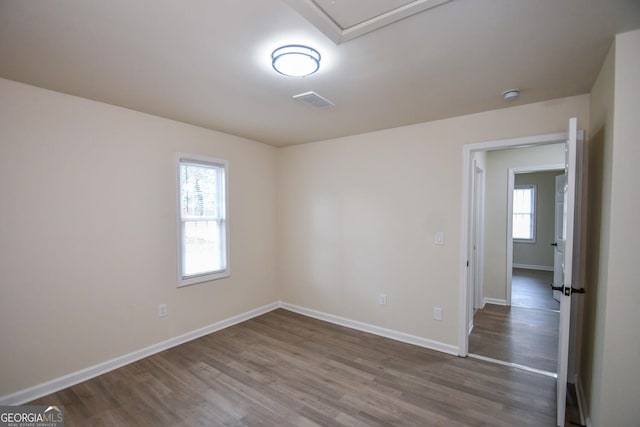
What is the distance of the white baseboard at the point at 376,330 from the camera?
Result: 10.4 ft

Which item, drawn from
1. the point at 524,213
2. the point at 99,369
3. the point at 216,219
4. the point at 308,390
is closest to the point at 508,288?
the point at 308,390

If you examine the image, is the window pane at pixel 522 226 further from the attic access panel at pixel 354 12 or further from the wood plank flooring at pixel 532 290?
the attic access panel at pixel 354 12

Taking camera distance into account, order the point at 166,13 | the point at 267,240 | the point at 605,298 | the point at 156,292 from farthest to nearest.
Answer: the point at 267,240, the point at 156,292, the point at 605,298, the point at 166,13

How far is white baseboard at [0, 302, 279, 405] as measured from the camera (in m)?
2.30

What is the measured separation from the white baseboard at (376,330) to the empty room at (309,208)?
0.11 ft

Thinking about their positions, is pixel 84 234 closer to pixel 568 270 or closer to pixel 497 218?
pixel 568 270

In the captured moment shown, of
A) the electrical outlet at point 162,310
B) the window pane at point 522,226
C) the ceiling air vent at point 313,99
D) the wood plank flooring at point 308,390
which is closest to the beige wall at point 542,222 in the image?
the window pane at point 522,226

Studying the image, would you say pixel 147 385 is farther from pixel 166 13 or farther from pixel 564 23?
pixel 564 23

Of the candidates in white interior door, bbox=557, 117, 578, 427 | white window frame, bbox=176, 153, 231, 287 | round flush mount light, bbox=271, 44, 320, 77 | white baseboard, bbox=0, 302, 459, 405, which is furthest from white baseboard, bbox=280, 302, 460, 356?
round flush mount light, bbox=271, 44, 320, 77

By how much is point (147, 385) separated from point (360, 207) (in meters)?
2.90

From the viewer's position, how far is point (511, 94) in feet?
7.93

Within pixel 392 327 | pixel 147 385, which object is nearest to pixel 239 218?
pixel 147 385

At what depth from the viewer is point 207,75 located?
6.99 ft

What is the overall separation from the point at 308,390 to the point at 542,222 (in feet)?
25.8
